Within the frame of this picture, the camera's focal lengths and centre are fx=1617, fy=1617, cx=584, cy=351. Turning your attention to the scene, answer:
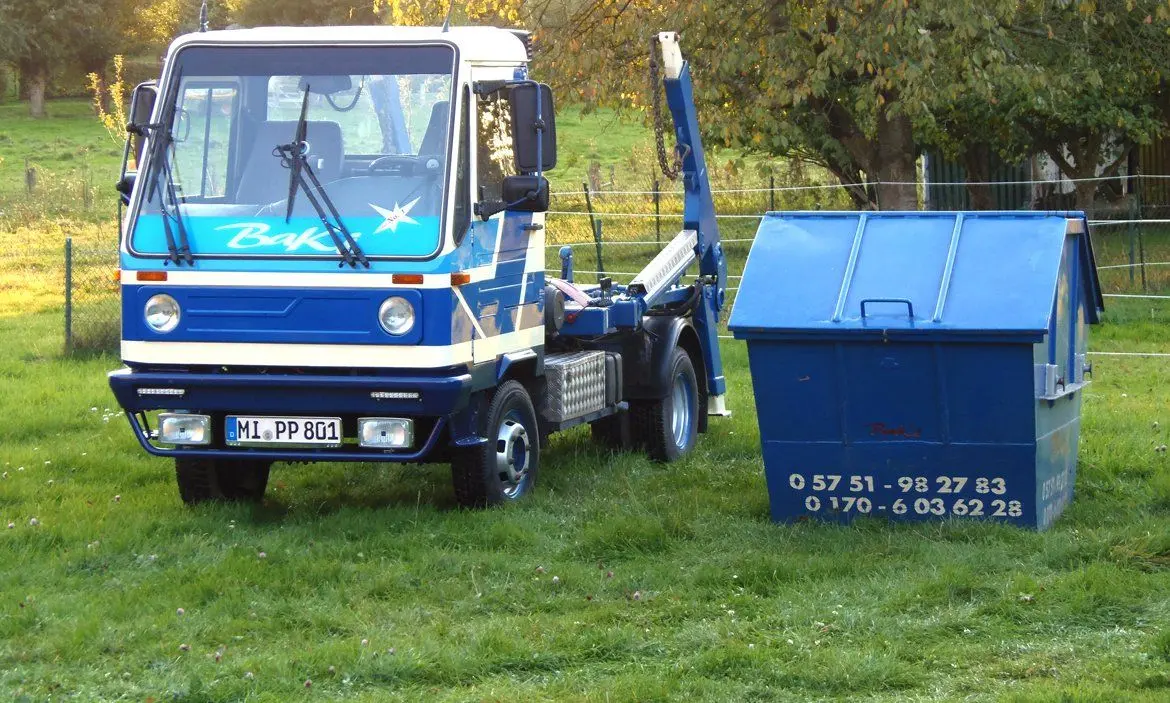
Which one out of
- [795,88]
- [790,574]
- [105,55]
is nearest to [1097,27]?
[795,88]

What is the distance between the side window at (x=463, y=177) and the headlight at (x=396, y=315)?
1.40 feet

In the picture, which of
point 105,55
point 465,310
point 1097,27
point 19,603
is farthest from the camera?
point 105,55

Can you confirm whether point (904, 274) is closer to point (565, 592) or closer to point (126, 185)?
point (565, 592)

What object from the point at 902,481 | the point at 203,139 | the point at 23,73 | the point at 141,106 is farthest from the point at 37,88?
the point at 902,481

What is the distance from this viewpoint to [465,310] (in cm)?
814

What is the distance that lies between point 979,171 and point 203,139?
21990 millimetres

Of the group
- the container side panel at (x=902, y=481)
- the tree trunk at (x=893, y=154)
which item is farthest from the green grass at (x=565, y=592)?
the tree trunk at (x=893, y=154)

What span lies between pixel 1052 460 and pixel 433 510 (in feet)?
10.5

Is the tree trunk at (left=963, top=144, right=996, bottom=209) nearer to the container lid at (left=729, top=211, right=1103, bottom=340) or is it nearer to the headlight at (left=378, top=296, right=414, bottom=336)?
the container lid at (left=729, top=211, right=1103, bottom=340)

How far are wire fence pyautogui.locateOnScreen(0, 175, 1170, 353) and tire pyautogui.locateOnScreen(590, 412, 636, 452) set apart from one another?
20.2 ft

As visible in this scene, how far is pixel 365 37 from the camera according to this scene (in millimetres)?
8367

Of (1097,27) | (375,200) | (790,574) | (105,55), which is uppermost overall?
(105,55)

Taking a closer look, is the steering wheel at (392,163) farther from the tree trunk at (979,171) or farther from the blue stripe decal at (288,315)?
the tree trunk at (979,171)

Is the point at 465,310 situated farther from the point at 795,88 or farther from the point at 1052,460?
the point at 795,88
